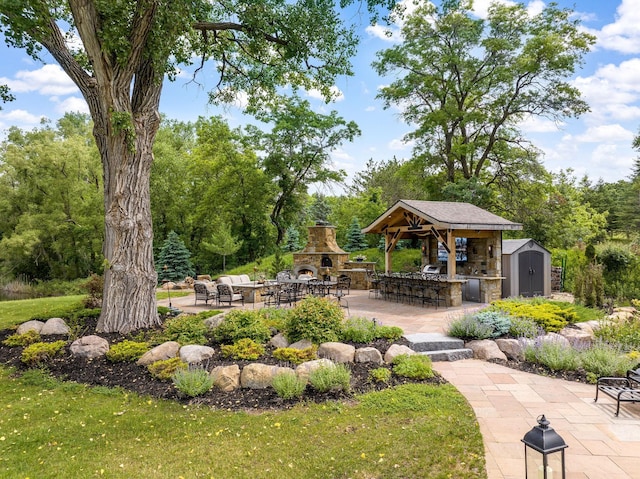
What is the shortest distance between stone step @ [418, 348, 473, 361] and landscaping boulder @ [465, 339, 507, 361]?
0.36 feet

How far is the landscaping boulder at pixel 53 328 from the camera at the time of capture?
7180 millimetres

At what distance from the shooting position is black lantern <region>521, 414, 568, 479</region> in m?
2.04

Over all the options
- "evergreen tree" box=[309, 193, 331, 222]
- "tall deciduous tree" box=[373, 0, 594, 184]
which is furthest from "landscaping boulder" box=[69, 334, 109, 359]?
"evergreen tree" box=[309, 193, 331, 222]

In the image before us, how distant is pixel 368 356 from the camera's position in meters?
5.62

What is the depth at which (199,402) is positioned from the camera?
4.50 m

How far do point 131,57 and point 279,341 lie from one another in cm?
587

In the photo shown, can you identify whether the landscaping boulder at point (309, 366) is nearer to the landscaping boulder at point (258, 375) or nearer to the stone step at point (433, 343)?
the landscaping boulder at point (258, 375)

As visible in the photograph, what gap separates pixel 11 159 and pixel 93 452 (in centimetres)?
2473

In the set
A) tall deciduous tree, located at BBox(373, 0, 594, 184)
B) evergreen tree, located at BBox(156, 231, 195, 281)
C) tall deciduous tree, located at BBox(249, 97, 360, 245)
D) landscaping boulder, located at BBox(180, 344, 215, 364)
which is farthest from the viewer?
evergreen tree, located at BBox(156, 231, 195, 281)

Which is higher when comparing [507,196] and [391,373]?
[507,196]

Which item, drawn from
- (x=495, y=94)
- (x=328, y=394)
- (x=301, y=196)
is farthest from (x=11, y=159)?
(x=495, y=94)

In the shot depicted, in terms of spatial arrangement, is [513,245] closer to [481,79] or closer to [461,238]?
[461,238]

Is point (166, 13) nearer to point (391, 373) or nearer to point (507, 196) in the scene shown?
point (391, 373)

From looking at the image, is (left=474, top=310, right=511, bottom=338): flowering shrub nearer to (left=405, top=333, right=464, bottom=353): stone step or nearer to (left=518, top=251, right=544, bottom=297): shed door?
(left=405, top=333, right=464, bottom=353): stone step
